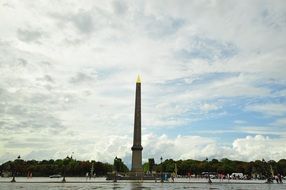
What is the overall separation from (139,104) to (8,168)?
106 meters

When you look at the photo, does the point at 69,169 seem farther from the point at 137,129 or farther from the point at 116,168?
the point at 137,129

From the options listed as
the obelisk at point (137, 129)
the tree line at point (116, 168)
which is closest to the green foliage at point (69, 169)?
the tree line at point (116, 168)

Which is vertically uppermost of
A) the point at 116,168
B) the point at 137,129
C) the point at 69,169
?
the point at 116,168

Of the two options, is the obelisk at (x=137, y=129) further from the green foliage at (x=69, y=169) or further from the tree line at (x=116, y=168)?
the green foliage at (x=69, y=169)

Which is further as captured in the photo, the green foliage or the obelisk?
the green foliage

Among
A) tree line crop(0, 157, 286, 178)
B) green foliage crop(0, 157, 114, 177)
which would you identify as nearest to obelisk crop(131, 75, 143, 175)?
tree line crop(0, 157, 286, 178)

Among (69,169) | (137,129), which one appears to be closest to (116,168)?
(69,169)

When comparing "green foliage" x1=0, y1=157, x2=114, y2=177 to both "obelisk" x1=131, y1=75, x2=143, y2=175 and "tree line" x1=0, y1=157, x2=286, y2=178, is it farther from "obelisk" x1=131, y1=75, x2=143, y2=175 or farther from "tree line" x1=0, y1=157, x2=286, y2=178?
"obelisk" x1=131, y1=75, x2=143, y2=175

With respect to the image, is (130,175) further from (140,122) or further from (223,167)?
(223,167)

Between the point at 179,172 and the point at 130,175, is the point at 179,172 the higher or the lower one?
the higher one

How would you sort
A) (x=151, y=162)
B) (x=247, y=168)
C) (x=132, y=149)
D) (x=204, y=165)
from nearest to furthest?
(x=132, y=149), (x=247, y=168), (x=204, y=165), (x=151, y=162)

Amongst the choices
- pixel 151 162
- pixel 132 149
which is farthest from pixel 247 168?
pixel 132 149

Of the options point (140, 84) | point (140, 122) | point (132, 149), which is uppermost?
point (140, 84)

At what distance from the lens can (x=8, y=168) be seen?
15012 cm
